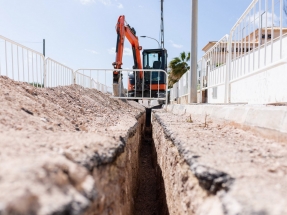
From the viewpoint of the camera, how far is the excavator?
382 inches

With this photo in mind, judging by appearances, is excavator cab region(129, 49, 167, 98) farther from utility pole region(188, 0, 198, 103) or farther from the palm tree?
the palm tree

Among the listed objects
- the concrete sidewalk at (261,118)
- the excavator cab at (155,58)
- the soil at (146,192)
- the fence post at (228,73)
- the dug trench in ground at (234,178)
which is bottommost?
the soil at (146,192)

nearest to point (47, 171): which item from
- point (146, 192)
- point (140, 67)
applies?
point (146, 192)

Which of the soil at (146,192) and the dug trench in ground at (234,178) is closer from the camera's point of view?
the dug trench in ground at (234,178)

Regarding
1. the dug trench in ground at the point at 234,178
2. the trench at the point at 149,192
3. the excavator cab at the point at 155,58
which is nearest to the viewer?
the dug trench in ground at the point at 234,178

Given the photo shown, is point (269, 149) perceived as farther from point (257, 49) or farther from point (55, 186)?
point (257, 49)

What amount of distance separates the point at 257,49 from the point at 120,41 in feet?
21.5

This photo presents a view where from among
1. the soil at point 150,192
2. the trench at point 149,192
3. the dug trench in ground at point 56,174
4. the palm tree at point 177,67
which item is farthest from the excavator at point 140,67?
the palm tree at point 177,67

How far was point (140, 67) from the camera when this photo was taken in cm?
1159

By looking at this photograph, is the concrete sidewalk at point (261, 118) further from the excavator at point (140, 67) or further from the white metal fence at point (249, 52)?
the excavator at point (140, 67)

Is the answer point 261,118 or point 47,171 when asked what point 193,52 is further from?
point 47,171

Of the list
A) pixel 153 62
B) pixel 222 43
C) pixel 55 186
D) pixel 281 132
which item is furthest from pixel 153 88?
pixel 55 186

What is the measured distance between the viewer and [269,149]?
177 centimetres

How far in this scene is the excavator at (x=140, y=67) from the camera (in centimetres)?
971
